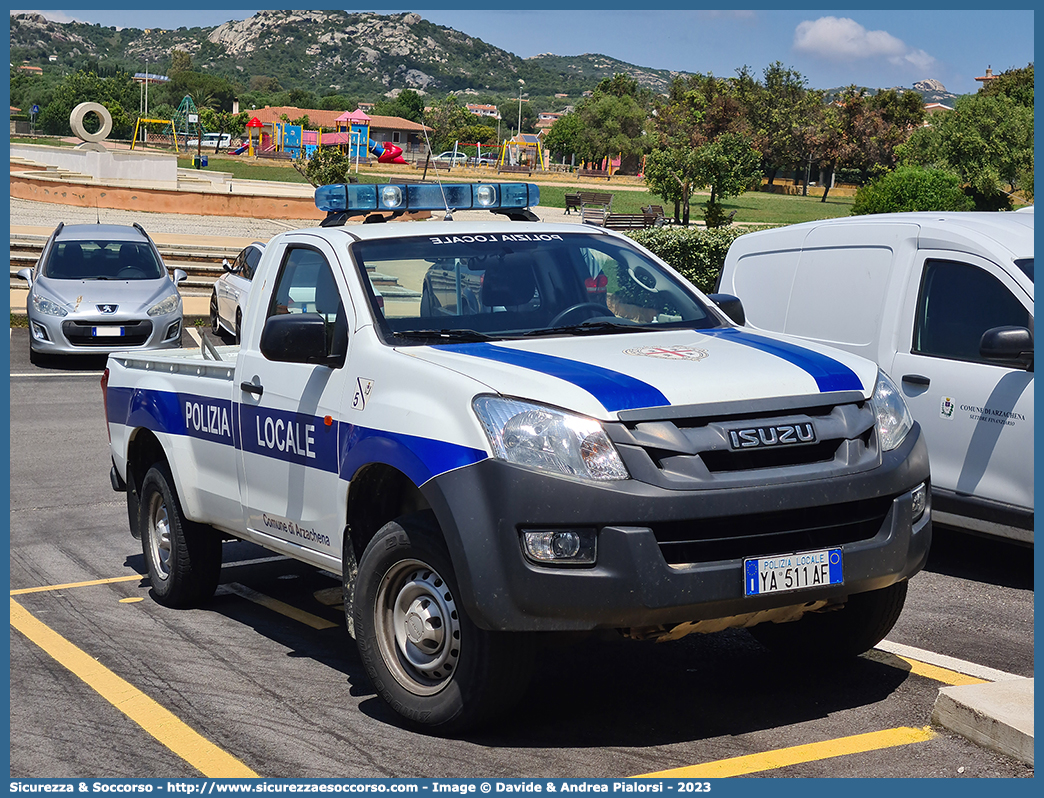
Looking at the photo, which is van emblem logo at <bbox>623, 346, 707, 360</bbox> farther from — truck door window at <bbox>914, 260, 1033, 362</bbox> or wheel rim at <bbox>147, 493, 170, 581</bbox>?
wheel rim at <bbox>147, 493, 170, 581</bbox>

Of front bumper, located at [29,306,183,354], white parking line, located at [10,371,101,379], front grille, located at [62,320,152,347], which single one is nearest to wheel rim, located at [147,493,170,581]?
white parking line, located at [10,371,101,379]

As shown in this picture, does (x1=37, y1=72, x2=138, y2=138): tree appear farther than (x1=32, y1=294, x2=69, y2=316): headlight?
Yes

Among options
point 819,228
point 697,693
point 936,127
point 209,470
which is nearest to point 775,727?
point 697,693

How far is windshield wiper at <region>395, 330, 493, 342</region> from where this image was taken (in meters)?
4.98

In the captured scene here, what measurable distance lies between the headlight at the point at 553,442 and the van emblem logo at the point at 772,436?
430 mm

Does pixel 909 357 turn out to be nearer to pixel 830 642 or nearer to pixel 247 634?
pixel 830 642

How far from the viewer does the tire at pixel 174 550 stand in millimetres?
6406

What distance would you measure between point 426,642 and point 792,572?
1357mm

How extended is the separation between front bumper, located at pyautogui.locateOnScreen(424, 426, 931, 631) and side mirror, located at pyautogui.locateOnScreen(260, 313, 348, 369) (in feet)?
3.30

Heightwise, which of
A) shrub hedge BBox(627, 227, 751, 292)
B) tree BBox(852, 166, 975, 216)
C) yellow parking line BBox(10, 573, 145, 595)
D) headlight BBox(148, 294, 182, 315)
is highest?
tree BBox(852, 166, 975, 216)

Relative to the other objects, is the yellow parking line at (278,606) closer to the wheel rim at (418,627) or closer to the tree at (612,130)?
the wheel rim at (418,627)

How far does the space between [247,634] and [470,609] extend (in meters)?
2.32

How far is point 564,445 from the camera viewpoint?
13.4ft

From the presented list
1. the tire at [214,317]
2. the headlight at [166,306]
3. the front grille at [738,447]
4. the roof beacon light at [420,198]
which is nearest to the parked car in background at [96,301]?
the headlight at [166,306]
